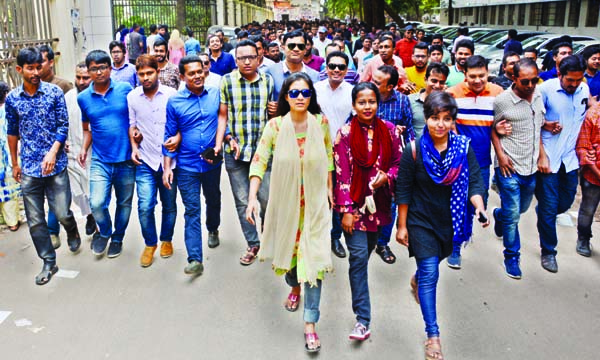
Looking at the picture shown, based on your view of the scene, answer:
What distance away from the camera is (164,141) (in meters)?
4.94

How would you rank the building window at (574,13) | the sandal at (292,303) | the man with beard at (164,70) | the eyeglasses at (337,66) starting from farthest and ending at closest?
1. the building window at (574,13)
2. the man with beard at (164,70)
3. the eyeglasses at (337,66)
4. the sandal at (292,303)

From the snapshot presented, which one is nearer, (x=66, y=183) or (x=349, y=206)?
(x=349, y=206)

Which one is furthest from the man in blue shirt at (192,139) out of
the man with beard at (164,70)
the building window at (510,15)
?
the building window at (510,15)

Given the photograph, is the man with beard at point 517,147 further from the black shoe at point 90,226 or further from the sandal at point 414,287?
the black shoe at point 90,226

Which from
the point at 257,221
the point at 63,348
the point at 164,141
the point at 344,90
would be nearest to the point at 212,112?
the point at 164,141

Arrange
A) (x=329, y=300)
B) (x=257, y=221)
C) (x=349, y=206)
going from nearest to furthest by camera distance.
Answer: (x=349, y=206) → (x=329, y=300) → (x=257, y=221)

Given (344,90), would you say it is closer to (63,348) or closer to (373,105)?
(373,105)

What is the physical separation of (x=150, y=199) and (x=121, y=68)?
8.53ft

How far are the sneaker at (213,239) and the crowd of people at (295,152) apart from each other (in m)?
0.01

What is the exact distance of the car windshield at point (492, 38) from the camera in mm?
20750

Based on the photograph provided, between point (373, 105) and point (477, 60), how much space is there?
1496mm

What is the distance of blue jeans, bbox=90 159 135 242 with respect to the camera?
16.7 feet

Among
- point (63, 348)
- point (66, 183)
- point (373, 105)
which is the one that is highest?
point (373, 105)

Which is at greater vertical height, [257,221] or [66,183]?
[66,183]
